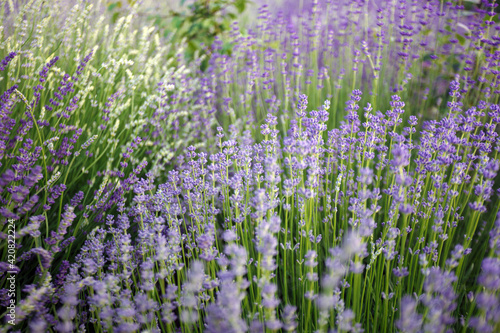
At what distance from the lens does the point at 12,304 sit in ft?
4.85

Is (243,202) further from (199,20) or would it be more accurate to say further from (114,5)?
(114,5)

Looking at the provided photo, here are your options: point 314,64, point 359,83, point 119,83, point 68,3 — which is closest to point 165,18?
point 68,3

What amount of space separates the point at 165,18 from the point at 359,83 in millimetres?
2237

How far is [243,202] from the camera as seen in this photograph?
1.95 meters

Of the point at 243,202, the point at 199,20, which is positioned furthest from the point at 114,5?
the point at 243,202

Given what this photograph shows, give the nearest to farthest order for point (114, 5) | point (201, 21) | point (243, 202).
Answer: point (243, 202) < point (201, 21) < point (114, 5)

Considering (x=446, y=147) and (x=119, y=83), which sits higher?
(x=446, y=147)

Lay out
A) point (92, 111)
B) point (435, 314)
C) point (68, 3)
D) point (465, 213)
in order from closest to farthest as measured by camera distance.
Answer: point (435, 314) → point (465, 213) → point (92, 111) → point (68, 3)

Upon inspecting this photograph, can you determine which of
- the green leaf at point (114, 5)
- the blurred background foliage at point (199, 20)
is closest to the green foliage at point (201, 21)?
the blurred background foliage at point (199, 20)

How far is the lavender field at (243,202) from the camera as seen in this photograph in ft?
3.90

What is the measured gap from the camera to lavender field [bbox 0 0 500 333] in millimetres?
1188

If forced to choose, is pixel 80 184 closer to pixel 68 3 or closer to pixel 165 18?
pixel 68 3

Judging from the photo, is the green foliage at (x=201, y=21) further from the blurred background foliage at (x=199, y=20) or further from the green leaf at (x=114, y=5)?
the green leaf at (x=114, y=5)

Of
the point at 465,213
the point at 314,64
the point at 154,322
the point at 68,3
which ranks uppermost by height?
the point at 68,3
